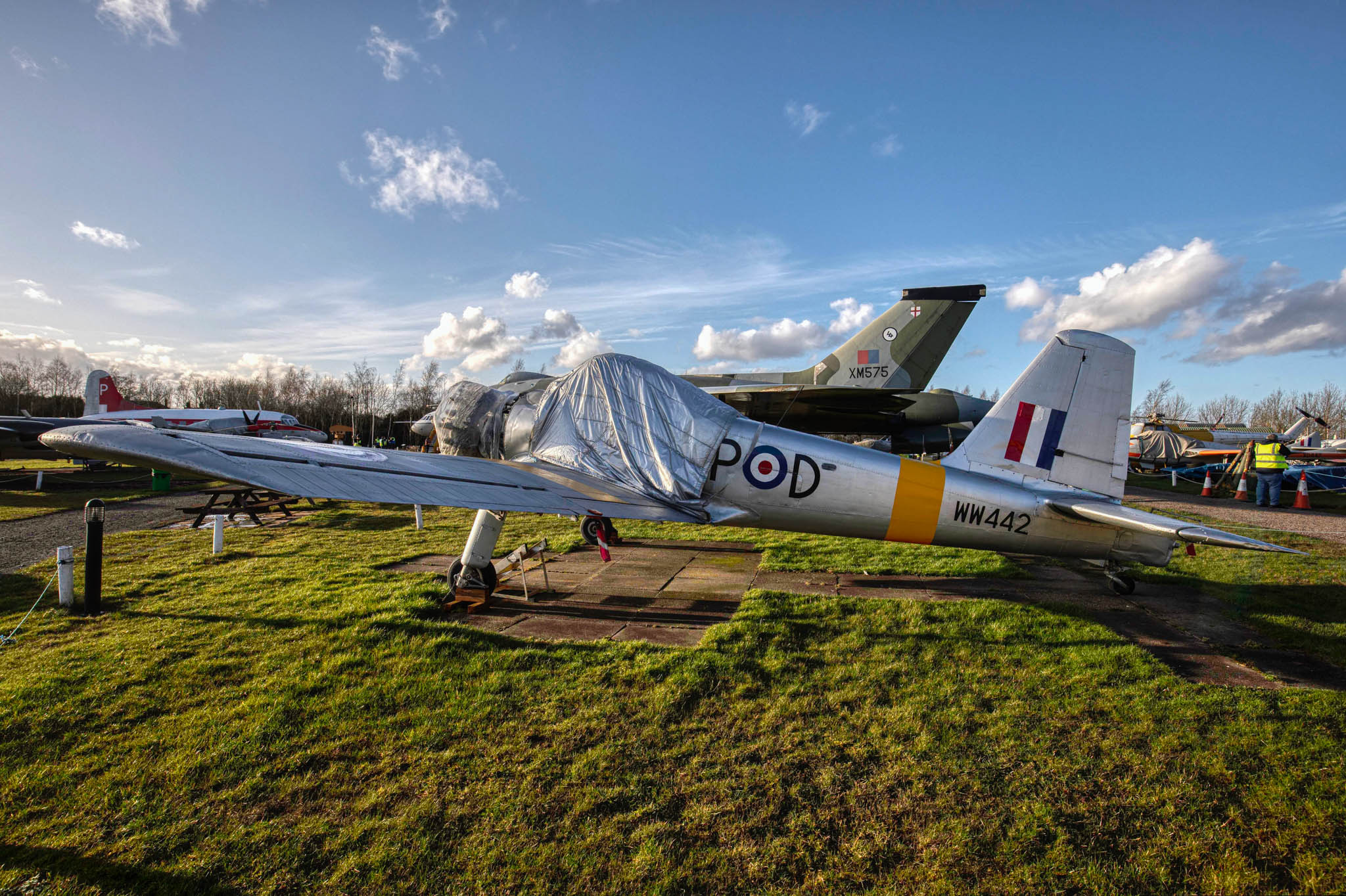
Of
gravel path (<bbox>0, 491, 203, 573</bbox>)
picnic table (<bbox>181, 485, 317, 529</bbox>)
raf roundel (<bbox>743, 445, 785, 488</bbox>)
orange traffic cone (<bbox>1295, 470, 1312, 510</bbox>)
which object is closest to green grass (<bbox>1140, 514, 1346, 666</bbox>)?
raf roundel (<bbox>743, 445, 785, 488</bbox>)

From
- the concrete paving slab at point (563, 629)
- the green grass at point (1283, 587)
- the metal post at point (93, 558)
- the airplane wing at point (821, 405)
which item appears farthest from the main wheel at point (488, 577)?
the airplane wing at point (821, 405)

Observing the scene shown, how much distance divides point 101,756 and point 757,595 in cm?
536

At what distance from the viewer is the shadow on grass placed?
245cm

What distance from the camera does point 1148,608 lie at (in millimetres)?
6281

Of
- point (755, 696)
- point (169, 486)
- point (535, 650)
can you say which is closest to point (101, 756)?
point (535, 650)

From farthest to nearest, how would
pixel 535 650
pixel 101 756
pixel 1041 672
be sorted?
pixel 535 650
pixel 1041 672
pixel 101 756

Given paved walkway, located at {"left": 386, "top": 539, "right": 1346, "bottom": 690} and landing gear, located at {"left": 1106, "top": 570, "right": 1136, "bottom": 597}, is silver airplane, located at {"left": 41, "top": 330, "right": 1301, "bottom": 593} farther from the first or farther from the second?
paved walkway, located at {"left": 386, "top": 539, "right": 1346, "bottom": 690}

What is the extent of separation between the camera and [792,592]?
668cm

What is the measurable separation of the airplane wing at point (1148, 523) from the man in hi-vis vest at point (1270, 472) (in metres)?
15.8

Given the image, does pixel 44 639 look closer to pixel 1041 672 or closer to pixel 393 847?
pixel 393 847

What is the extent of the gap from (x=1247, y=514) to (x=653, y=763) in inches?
729

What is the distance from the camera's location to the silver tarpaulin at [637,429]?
5.62m

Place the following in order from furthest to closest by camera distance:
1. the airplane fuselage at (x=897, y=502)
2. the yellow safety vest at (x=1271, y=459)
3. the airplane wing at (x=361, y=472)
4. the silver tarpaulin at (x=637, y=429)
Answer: the yellow safety vest at (x=1271, y=459), the airplane fuselage at (x=897, y=502), the silver tarpaulin at (x=637, y=429), the airplane wing at (x=361, y=472)

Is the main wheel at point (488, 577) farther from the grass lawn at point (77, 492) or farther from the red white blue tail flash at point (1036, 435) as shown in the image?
the grass lawn at point (77, 492)
